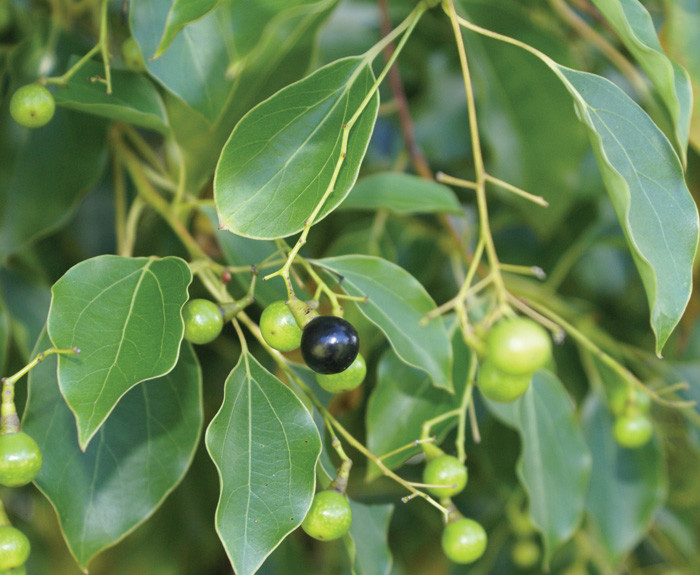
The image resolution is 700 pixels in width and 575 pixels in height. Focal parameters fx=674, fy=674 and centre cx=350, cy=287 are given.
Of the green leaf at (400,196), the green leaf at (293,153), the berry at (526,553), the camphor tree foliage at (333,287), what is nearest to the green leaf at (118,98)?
the camphor tree foliage at (333,287)

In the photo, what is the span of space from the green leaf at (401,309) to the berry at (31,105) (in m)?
0.27

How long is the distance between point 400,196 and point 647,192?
11.5 inches

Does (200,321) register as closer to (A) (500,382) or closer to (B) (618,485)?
(A) (500,382)

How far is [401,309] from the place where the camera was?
0.62 m

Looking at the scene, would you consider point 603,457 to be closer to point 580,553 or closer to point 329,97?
point 580,553

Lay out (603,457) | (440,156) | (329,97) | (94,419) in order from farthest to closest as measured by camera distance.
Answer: (440,156), (603,457), (329,97), (94,419)

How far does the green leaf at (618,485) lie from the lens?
87 cm

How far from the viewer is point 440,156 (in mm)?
1066

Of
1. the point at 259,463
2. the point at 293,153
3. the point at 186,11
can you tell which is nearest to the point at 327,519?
the point at 259,463

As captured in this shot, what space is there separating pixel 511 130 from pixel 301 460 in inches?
24.5

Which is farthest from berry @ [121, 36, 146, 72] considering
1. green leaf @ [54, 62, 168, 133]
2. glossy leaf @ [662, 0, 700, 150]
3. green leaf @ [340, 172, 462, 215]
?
glossy leaf @ [662, 0, 700, 150]

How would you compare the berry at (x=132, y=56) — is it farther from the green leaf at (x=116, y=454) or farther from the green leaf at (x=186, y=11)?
the green leaf at (x=116, y=454)

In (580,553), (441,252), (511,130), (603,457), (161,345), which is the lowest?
(580,553)

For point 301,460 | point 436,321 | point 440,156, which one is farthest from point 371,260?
point 440,156
